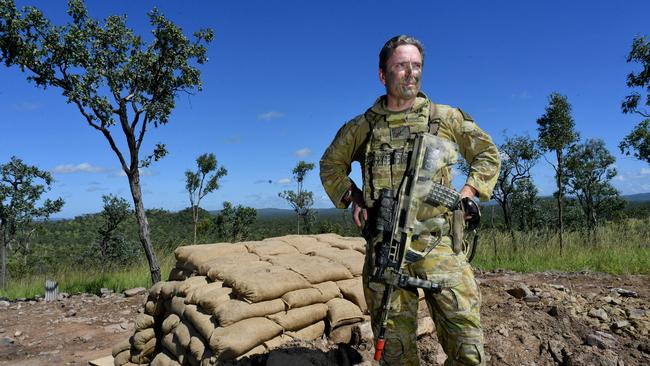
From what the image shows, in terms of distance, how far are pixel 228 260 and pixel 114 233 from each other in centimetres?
2159

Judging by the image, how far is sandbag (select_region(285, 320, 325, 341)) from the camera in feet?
12.2

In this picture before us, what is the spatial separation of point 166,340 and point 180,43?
7.13 metres

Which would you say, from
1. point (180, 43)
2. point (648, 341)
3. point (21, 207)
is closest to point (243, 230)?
point (21, 207)

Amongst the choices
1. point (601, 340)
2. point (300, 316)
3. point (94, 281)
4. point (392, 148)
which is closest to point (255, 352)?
point (300, 316)

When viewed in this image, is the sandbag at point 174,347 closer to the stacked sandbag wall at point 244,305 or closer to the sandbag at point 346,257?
the stacked sandbag wall at point 244,305

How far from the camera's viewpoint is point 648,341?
371 centimetres

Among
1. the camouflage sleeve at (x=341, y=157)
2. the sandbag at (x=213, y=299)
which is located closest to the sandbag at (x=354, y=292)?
the sandbag at (x=213, y=299)

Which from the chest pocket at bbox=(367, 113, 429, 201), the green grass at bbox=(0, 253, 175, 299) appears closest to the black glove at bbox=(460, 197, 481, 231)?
the chest pocket at bbox=(367, 113, 429, 201)

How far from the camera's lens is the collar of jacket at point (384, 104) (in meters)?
2.40

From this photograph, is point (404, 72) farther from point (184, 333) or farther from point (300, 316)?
point (184, 333)

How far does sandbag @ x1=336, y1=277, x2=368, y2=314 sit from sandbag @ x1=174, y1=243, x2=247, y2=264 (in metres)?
1.59

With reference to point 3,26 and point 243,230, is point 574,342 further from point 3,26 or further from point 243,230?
point 243,230

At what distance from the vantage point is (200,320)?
12.0 ft

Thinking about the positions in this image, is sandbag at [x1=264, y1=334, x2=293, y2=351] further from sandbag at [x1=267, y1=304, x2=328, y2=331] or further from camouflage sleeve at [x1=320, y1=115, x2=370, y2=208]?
camouflage sleeve at [x1=320, y1=115, x2=370, y2=208]
